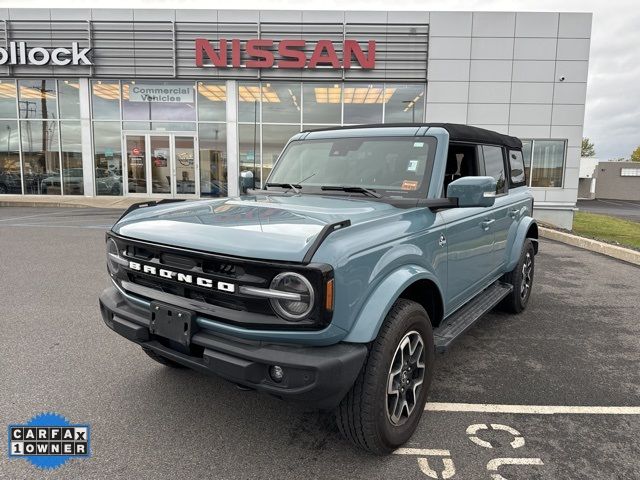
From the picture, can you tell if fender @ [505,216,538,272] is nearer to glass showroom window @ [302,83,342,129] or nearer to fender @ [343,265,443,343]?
fender @ [343,265,443,343]

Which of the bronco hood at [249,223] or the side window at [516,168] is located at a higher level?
the side window at [516,168]

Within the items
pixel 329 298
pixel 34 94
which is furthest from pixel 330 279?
pixel 34 94

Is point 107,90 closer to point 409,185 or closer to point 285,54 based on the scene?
point 285,54

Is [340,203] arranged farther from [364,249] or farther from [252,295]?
[252,295]

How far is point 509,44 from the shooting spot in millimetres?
16422

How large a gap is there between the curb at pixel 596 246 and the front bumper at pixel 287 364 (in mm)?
7944

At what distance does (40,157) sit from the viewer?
1925 centimetres

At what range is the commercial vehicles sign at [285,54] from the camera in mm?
17031

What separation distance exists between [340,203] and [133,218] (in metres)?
1.37

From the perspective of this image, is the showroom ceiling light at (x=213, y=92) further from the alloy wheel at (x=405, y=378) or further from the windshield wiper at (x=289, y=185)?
the alloy wheel at (x=405, y=378)

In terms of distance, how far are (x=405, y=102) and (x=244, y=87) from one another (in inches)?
248

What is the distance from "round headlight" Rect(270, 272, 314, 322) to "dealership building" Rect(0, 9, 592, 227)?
16.0 m

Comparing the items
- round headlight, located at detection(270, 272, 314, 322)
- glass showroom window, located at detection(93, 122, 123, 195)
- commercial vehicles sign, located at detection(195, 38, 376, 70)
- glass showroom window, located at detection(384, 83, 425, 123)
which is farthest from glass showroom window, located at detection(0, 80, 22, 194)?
round headlight, located at detection(270, 272, 314, 322)

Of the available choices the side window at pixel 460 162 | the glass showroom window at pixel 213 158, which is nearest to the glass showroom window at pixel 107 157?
the glass showroom window at pixel 213 158
